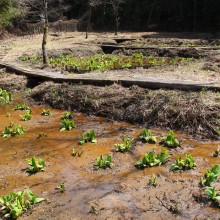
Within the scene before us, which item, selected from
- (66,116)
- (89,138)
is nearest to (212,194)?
(89,138)

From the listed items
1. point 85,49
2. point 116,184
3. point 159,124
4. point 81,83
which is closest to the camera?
point 116,184

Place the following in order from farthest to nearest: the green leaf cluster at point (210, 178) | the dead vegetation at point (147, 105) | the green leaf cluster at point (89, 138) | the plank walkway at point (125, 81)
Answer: the plank walkway at point (125, 81)
the dead vegetation at point (147, 105)
the green leaf cluster at point (89, 138)
the green leaf cluster at point (210, 178)

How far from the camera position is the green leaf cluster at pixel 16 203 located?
5004 millimetres

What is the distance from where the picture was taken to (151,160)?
6.37 meters

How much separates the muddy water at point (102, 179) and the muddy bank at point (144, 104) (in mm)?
387

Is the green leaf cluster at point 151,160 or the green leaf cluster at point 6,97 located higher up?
the green leaf cluster at point 151,160

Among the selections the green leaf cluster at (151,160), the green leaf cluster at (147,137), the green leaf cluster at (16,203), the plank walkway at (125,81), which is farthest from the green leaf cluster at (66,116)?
the green leaf cluster at (16,203)

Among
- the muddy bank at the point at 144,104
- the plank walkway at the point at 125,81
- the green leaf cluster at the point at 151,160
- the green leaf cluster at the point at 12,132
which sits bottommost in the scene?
the green leaf cluster at the point at 12,132

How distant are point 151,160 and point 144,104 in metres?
2.79

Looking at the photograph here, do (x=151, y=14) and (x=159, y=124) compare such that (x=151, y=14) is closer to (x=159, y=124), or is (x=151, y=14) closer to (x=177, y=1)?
(x=177, y=1)

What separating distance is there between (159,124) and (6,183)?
3.92m

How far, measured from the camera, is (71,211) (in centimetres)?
508

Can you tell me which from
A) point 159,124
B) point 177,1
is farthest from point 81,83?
point 177,1

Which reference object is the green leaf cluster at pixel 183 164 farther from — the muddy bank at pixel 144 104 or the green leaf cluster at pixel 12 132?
the green leaf cluster at pixel 12 132
